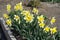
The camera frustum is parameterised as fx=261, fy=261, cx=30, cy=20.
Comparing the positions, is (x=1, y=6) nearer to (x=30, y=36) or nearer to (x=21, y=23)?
(x=21, y=23)

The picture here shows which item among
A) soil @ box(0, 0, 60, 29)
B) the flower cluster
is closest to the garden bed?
the flower cluster

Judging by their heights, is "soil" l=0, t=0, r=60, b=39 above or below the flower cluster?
below

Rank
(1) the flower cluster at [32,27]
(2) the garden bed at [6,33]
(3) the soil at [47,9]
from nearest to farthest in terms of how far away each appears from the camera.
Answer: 1. (1) the flower cluster at [32,27]
2. (2) the garden bed at [6,33]
3. (3) the soil at [47,9]

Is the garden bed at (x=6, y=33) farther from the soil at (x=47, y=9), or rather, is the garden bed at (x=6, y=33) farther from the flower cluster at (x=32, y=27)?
the soil at (x=47, y=9)

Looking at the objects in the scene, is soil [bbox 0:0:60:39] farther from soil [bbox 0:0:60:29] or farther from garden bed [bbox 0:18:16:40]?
garden bed [bbox 0:18:16:40]

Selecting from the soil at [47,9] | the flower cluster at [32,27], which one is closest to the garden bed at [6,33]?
the flower cluster at [32,27]

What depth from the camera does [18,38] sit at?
5.63 m

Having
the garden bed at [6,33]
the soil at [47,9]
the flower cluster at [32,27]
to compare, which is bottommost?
the soil at [47,9]

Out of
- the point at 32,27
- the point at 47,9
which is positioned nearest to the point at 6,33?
the point at 32,27

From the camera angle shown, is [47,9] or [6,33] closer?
[6,33]

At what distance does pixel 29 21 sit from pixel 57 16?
326 cm

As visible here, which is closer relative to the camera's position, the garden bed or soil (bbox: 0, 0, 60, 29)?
the garden bed

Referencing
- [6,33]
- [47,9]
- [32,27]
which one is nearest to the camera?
[32,27]

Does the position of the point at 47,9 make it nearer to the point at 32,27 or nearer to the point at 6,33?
the point at 6,33
